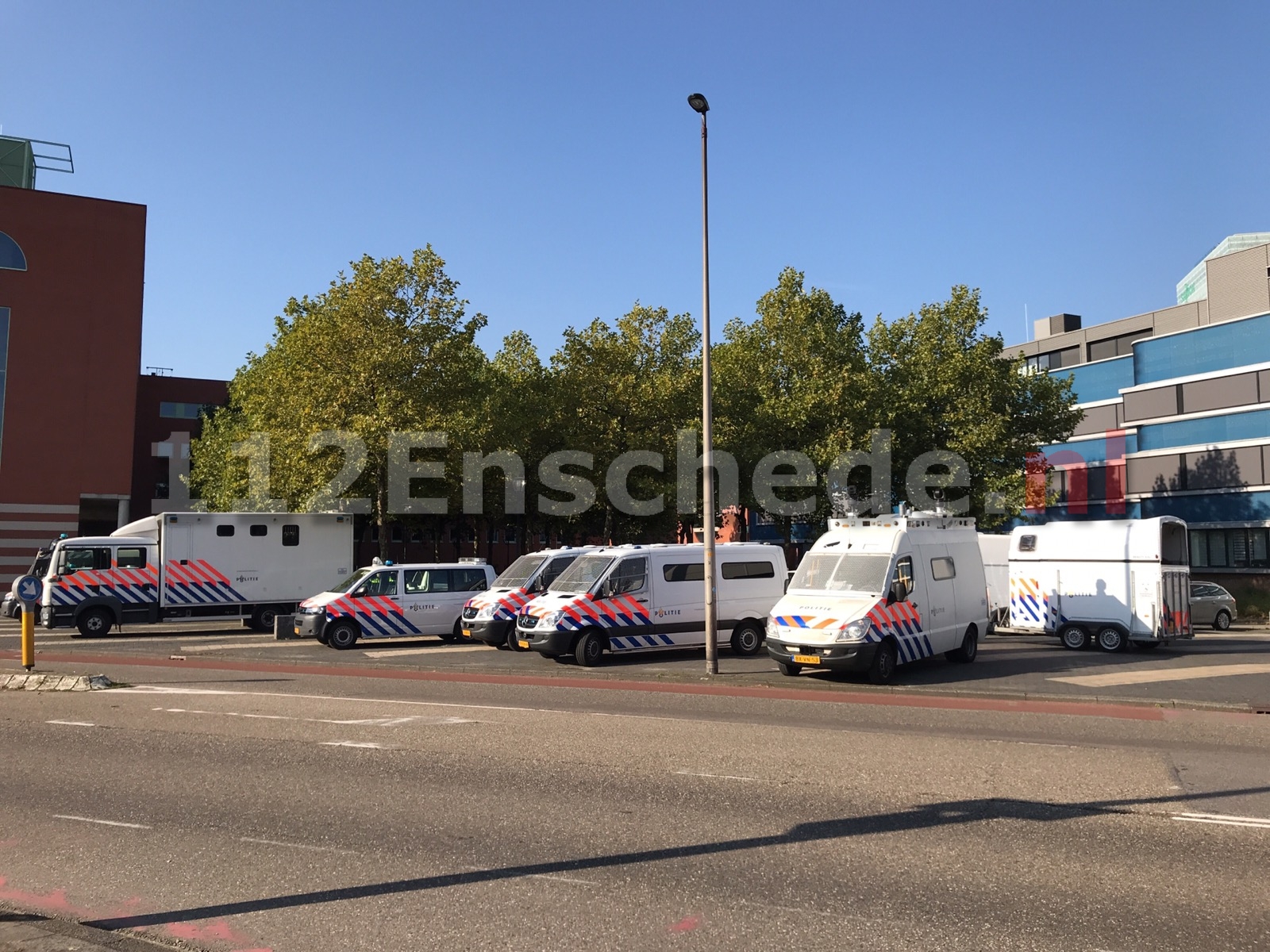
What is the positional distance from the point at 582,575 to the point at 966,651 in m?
7.62

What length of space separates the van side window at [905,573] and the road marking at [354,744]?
943cm

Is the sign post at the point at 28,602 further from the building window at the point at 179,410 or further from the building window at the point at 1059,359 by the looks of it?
the building window at the point at 1059,359

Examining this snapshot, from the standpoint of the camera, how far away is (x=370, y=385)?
34.3 meters

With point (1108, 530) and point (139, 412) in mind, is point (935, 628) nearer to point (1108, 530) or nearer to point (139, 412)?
point (1108, 530)

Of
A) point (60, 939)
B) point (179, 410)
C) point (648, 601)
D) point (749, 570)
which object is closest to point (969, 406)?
point (749, 570)

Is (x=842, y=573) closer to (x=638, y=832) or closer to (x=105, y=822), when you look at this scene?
(x=638, y=832)

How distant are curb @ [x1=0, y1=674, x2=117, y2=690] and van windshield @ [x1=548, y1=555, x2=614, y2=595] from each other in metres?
8.17

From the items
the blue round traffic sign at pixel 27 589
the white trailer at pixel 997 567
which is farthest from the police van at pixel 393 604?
the white trailer at pixel 997 567

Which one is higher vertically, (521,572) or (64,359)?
(64,359)

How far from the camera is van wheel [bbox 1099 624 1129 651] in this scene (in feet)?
70.7

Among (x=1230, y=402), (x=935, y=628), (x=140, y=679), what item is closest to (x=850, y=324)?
(x=1230, y=402)

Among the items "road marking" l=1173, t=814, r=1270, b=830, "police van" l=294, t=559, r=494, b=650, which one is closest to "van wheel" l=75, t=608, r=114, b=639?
"police van" l=294, t=559, r=494, b=650

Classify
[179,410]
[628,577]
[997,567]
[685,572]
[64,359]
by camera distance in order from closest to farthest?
[628,577], [685,572], [997,567], [64,359], [179,410]

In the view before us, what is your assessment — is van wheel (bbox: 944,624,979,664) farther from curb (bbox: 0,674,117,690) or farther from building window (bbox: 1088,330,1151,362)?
building window (bbox: 1088,330,1151,362)
